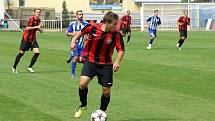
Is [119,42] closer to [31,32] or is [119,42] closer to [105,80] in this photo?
[105,80]

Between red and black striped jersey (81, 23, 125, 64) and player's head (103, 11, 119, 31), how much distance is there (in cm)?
22

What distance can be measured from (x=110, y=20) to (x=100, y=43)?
22.3 inches

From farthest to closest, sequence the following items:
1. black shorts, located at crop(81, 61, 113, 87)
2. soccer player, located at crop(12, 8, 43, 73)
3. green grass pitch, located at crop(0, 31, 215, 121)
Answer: soccer player, located at crop(12, 8, 43, 73)
green grass pitch, located at crop(0, 31, 215, 121)
black shorts, located at crop(81, 61, 113, 87)

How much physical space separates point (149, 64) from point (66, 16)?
4228 cm

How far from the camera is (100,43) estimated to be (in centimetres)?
999

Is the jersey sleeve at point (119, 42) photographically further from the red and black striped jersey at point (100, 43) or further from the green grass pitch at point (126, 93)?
the green grass pitch at point (126, 93)

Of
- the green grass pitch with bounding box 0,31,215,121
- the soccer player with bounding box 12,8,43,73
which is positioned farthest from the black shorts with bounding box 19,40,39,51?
the green grass pitch with bounding box 0,31,215,121

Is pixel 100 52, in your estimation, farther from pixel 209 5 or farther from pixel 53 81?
pixel 209 5

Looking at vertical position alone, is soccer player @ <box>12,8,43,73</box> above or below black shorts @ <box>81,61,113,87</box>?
above

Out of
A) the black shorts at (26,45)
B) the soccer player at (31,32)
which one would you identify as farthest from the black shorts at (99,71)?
the black shorts at (26,45)

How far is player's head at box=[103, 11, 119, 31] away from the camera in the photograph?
955cm

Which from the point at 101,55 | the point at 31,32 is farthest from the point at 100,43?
the point at 31,32

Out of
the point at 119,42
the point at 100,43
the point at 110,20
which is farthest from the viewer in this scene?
the point at 119,42

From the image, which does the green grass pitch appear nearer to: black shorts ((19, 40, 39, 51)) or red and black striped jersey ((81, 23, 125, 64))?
black shorts ((19, 40, 39, 51))
